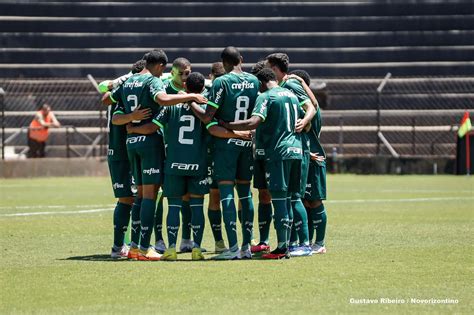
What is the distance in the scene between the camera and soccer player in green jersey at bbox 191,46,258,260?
11.8 meters

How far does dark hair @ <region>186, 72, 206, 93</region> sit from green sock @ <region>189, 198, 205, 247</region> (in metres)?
1.21

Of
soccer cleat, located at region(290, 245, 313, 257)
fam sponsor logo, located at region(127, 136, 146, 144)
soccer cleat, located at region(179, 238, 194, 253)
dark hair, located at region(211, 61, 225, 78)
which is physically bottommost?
soccer cleat, located at region(179, 238, 194, 253)

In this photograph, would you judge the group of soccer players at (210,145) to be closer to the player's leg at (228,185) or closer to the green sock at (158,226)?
the player's leg at (228,185)

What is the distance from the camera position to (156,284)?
9805mm

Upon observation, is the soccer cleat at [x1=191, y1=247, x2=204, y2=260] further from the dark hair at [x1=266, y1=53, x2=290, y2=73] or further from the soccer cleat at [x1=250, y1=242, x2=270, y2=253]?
the dark hair at [x1=266, y1=53, x2=290, y2=73]

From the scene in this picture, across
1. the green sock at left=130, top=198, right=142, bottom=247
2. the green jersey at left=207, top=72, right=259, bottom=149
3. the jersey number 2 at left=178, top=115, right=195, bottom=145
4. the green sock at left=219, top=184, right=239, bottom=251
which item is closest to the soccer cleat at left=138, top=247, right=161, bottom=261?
the green sock at left=130, top=198, right=142, bottom=247

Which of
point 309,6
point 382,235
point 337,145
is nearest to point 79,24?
point 309,6

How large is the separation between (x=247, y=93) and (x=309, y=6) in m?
29.8

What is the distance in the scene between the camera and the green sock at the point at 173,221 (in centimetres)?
1209

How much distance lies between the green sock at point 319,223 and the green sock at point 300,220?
1.18 feet

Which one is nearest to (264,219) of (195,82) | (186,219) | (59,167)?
(186,219)

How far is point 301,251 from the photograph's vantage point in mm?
12414

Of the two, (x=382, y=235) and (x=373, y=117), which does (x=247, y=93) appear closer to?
(x=382, y=235)

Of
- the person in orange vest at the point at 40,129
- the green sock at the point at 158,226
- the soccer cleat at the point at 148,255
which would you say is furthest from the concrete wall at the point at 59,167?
the soccer cleat at the point at 148,255
